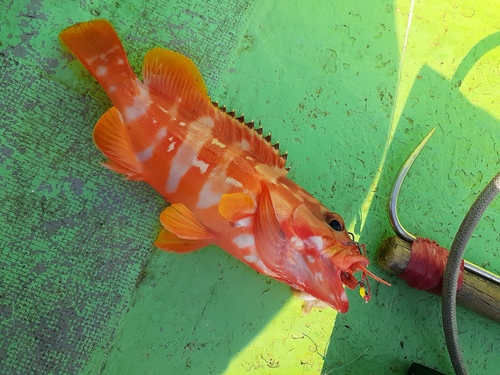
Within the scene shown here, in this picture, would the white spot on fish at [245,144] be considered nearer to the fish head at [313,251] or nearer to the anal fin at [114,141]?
the fish head at [313,251]

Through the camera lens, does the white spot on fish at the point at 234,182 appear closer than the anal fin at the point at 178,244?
Yes

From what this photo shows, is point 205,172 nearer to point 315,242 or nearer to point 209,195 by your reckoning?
point 209,195

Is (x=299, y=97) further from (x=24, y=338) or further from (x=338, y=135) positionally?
(x=24, y=338)

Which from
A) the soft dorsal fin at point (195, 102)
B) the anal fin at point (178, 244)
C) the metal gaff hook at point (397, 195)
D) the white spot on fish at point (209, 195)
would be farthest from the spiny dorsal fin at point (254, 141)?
the metal gaff hook at point (397, 195)

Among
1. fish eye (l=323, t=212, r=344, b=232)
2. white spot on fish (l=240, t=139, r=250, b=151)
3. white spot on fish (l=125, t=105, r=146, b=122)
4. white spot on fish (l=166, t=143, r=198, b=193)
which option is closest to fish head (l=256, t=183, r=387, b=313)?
fish eye (l=323, t=212, r=344, b=232)

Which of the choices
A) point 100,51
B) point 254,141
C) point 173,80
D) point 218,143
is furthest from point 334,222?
point 100,51

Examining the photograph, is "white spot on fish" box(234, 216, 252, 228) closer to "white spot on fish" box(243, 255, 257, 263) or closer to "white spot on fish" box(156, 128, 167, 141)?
"white spot on fish" box(243, 255, 257, 263)
